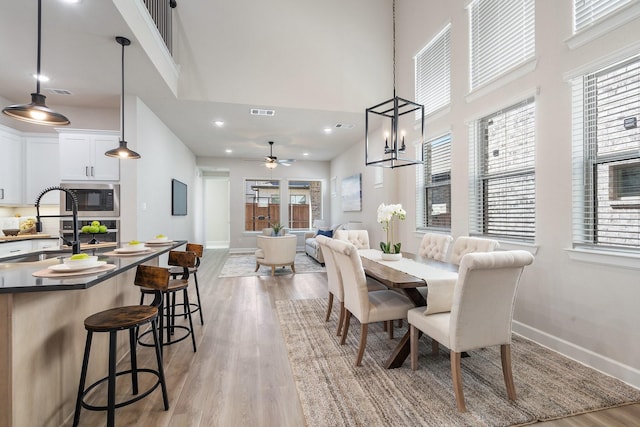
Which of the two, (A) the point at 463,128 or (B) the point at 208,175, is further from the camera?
(B) the point at 208,175

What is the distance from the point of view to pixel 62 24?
→ 2.74 metres

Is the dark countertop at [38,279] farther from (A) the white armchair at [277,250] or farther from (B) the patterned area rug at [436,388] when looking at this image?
(A) the white armchair at [277,250]

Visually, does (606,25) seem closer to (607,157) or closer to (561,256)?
(607,157)

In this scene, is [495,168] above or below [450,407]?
above

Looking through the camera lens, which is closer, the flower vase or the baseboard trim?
the baseboard trim

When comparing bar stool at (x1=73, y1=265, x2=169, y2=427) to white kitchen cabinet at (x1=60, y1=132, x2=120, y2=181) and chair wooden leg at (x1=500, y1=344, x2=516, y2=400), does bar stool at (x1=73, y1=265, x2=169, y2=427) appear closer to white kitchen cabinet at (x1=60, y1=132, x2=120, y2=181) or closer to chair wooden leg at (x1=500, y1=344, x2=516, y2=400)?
chair wooden leg at (x1=500, y1=344, x2=516, y2=400)

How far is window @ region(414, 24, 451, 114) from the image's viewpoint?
4215mm

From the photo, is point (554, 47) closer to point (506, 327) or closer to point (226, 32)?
point (506, 327)

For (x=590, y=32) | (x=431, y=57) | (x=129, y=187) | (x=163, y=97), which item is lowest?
(x=129, y=187)

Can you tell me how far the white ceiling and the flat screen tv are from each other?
1.19 meters

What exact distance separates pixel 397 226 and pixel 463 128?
2.13 metres

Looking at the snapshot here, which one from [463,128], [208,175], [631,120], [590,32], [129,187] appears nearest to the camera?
[631,120]

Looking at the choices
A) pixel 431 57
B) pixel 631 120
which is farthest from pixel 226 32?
pixel 631 120

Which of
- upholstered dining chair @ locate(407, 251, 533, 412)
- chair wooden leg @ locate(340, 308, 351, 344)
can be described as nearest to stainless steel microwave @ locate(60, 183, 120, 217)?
chair wooden leg @ locate(340, 308, 351, 344)
